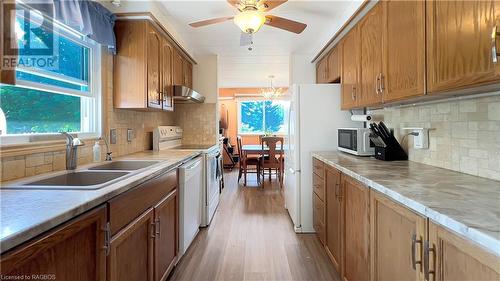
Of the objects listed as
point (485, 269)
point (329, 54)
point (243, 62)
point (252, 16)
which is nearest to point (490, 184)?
point (485, 269)

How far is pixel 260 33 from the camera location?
3410mm

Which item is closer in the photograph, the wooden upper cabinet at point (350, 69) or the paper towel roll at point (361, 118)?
the wooden upper cabinet at point (350, 69)

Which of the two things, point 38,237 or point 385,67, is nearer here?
point 38,237

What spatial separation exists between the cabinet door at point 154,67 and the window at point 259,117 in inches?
235

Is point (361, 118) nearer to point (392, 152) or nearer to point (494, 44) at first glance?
point (392, 152)

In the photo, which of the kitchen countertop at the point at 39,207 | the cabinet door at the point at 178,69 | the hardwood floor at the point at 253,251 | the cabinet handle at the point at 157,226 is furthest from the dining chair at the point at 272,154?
the kitchen countertop at the point at 39,207

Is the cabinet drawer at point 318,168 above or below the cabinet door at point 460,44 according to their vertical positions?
below

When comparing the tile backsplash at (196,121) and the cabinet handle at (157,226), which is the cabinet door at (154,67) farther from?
the tile backsplash at (196,121)

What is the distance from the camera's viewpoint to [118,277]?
125 cm

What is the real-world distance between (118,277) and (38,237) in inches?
22.6

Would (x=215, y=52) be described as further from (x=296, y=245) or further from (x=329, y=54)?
(x=296, y=245)

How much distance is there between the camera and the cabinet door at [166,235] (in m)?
1.78

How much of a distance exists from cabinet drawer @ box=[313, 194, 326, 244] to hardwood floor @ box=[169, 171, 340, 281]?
0.43 ft

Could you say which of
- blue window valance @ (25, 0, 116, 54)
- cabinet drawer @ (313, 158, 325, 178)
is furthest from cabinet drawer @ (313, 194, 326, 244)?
blue window valance @ (25, 0, 116, 54)
